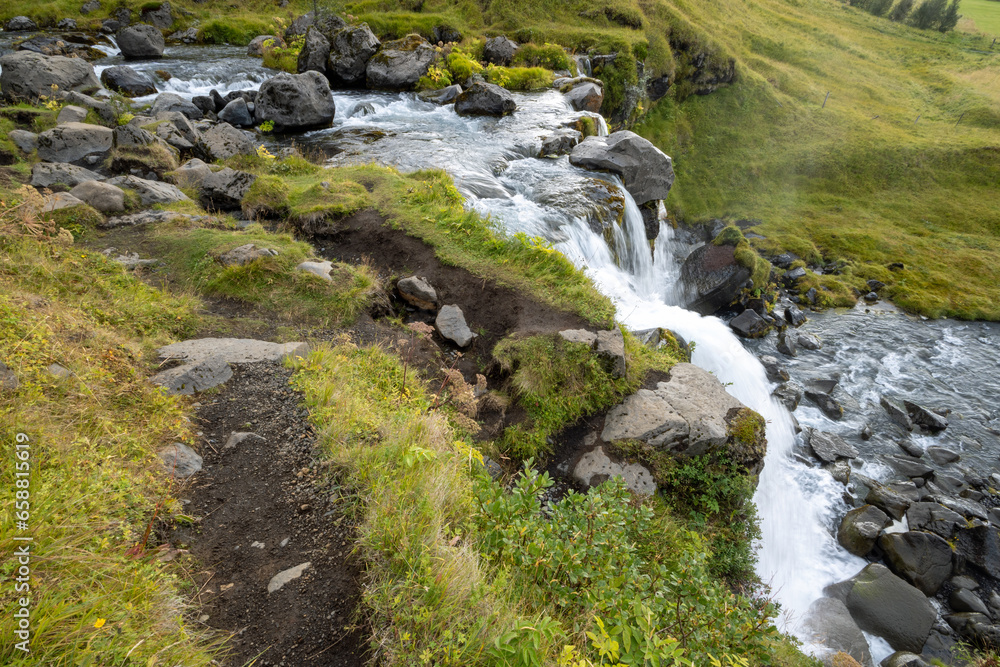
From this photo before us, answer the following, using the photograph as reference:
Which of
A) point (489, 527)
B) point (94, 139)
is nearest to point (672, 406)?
point (489, 527)

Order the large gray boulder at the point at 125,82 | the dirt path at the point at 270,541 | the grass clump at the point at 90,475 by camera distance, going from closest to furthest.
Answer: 1. the grass clump at the point at 90,475
2. the dirt path at the point at 270,541
3. the large gray boulder at the point at 125,82

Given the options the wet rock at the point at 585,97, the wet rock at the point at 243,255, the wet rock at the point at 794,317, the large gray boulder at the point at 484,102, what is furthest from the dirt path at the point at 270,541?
the wet rock at the point at 585,97

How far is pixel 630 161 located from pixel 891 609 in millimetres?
16206

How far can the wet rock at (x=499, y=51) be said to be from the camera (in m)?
29.0

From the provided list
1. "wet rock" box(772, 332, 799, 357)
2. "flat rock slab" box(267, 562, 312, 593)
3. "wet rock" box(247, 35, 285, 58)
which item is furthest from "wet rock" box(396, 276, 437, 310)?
"wet rock" box(247, 35, 285, 58)

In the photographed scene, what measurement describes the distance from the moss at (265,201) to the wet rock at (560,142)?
1103 centimetres

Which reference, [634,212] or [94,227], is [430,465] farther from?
[634,212]

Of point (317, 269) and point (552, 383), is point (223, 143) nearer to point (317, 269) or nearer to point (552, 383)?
point (317, 269)

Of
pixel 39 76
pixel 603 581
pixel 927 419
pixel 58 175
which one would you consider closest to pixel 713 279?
pixel 927 419

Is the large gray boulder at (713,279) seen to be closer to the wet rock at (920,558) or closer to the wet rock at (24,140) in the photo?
the wet rock at (920,558)

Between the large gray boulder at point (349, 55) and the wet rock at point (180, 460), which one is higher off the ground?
the large gray boulder at point (349, 55)


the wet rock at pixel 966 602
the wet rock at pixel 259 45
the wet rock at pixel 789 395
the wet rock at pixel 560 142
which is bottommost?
the wet rock at pixel 789 395

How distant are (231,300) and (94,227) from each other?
4.42 metres

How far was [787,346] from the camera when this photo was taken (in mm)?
20125
